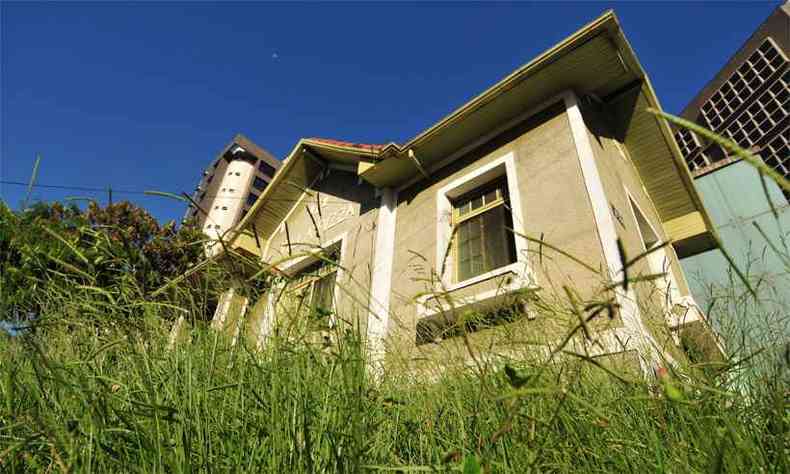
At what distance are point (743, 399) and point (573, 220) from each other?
4.01 m

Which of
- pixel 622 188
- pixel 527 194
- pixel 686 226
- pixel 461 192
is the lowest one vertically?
pixel 527 194

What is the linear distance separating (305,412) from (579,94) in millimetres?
7055

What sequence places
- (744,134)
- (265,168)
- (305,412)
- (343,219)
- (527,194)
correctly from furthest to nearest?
(265,168) < (744,134) < (343,219) < (527,194) < (305,412)

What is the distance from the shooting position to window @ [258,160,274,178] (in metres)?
50.6

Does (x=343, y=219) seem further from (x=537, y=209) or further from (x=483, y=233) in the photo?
(x=537, y=209)

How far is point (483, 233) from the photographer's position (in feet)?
21.5

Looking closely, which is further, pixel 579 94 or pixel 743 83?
pixel 743 83

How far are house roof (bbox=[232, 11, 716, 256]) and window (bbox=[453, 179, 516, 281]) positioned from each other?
1077 mm

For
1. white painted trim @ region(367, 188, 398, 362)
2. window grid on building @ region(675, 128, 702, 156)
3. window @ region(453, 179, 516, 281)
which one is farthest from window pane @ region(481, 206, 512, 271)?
window grid on building @ region(675, 128, 702, 156)

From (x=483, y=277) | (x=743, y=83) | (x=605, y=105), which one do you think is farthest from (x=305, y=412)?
(x=743, y=83)

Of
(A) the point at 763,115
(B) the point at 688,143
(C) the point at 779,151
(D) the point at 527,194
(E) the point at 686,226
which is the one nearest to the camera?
(D) the point at 527,194

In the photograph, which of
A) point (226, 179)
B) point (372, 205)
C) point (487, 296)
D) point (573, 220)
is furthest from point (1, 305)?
point (226, 179)

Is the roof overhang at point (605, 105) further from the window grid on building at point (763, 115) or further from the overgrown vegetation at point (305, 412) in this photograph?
the window grid on building at point (763, 115)

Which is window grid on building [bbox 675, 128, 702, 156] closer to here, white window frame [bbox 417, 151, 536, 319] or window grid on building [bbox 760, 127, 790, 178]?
window grid on building [bbox 760, 127, 790, 178]
